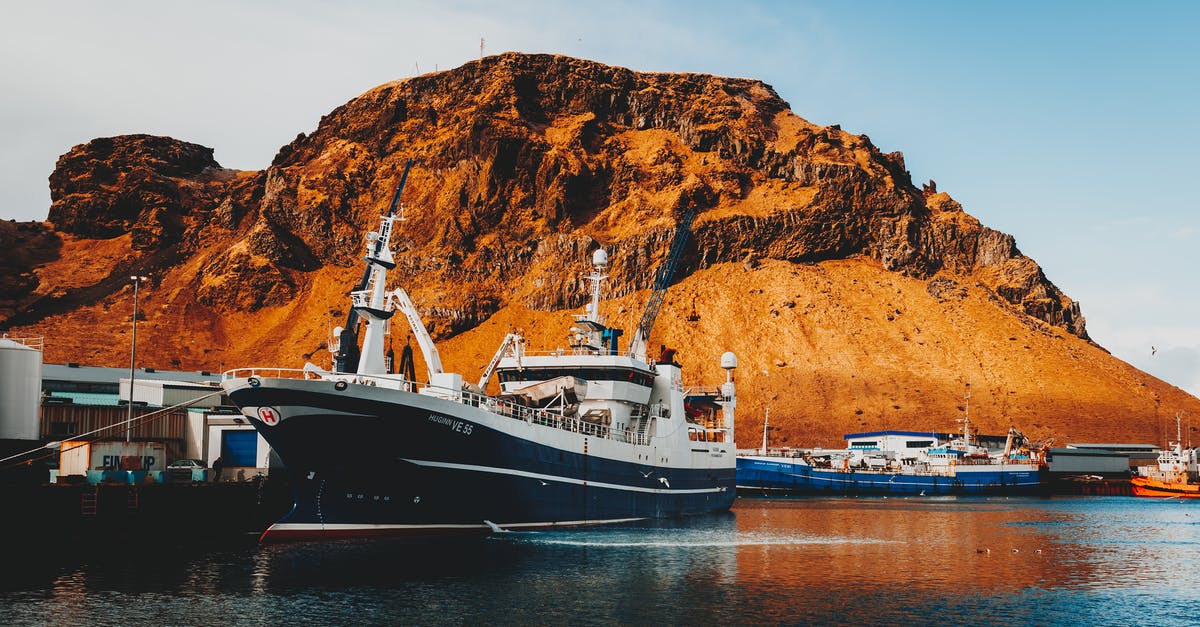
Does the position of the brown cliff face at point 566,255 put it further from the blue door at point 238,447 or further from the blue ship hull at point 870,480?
the blue door at point 238,447

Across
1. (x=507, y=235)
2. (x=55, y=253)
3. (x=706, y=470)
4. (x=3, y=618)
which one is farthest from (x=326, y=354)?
(x=3, y=618)

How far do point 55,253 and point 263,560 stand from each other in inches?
→ 6931

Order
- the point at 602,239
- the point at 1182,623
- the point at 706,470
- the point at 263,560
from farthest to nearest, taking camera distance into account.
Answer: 1. the point at 602,239
2. the point at 706,470
3. the point at 263,560
4. the point at 1182,623

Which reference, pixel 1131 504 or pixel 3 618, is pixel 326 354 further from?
pixel 3 618

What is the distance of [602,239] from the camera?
177 metres

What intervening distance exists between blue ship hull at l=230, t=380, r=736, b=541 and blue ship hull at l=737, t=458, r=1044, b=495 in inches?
2453

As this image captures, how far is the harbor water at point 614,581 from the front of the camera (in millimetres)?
32969

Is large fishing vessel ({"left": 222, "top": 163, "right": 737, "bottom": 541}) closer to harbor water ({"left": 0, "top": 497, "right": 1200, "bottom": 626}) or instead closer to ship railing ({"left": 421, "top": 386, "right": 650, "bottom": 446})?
ship railing ({"left": 421, "top": 386, "right": 650, "bottom": 446})

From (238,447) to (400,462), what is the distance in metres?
23.0

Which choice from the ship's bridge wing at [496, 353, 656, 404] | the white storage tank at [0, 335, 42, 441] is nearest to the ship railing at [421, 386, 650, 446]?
the ship's bridge wing at [496, 353, 656, 404]

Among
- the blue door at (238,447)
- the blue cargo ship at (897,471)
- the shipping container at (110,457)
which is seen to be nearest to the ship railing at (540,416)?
the blue door at (238,447)

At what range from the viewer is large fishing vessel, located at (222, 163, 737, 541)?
44781 millimetres

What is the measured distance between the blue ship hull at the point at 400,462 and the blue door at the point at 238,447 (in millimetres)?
18471

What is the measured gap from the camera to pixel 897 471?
383ft
